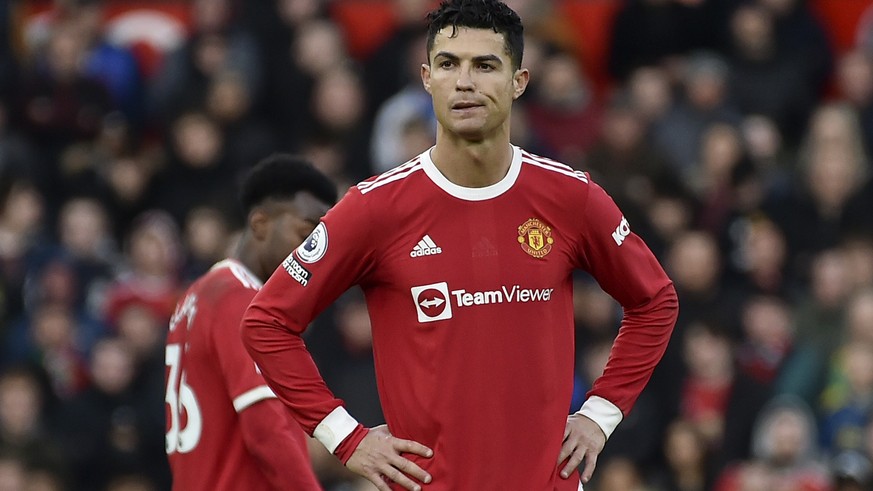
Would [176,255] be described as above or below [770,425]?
above

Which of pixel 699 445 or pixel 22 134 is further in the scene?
A: pixel 22 134

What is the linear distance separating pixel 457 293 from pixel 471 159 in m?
0.44

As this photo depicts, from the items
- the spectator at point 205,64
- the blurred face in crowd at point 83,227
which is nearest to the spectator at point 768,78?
the spectator at point 205,64

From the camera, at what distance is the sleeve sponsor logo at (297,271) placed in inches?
224

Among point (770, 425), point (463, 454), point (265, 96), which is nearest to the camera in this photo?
point (463, 454)

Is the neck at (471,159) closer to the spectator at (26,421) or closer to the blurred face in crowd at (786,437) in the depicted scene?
the blurred face in crowd at (786,437)

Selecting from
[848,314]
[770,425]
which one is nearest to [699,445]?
[770,425]

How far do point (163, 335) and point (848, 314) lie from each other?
14.7 ft

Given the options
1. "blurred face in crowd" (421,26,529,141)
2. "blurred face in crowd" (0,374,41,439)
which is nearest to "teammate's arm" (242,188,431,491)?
"blurred face in crowd" (421,26,529,141)

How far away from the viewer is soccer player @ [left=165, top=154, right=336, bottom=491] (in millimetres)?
6461

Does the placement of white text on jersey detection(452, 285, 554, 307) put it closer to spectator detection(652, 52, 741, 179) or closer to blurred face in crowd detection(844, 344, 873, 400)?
blurred face in crowd detection(844, 344, 873, 400)

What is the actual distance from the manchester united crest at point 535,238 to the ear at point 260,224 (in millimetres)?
1481

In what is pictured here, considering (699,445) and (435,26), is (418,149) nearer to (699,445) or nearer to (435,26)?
(699,445)

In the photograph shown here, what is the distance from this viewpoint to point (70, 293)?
1237 cm
